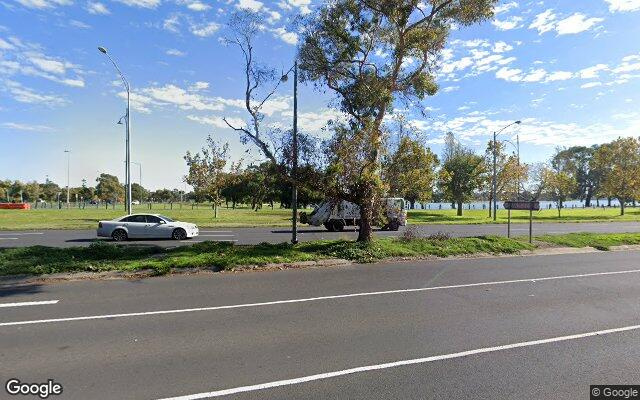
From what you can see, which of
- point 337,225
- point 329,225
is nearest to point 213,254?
point 329,225

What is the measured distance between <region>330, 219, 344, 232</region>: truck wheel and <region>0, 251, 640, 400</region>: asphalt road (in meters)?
16.6

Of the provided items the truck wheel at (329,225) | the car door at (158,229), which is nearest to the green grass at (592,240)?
the truck wheel at (329,225)

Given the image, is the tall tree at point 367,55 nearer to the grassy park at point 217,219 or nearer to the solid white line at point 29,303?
the solid white line at point 29,303

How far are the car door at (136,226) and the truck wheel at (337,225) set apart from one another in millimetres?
11199

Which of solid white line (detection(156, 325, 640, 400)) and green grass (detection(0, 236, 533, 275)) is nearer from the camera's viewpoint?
solid white line (detection(156, 325, 640, 400))

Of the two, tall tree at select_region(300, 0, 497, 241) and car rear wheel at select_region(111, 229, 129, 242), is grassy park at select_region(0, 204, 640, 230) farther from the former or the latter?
tall tree at select_region(300, 0, 497, 241)

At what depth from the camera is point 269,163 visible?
1425 centimetres

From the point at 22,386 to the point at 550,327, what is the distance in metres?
6.75

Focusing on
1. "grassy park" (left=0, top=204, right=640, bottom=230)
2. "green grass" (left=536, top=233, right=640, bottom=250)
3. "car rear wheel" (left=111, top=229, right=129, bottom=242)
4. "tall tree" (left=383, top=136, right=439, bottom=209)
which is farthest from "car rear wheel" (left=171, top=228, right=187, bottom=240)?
"green grass" (left=536, top=233, right=640, bottom=250)

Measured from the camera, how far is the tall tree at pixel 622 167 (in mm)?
51844

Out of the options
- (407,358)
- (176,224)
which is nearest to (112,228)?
(176,224)

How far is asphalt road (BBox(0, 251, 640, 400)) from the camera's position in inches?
165

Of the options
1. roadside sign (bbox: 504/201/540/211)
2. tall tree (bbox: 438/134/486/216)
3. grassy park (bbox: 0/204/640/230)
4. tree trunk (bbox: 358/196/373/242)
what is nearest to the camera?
tree trunk (bbox: 358/196/373/242)

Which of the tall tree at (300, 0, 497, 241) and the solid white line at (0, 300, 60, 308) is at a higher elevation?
the tall tree at (300, 0, 497, 241)
